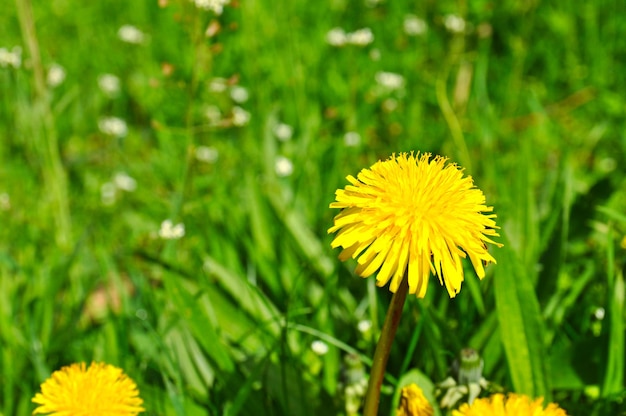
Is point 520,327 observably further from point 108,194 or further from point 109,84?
point 109,84

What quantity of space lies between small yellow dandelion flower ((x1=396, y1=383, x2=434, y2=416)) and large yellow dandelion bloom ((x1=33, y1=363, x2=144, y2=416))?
479 mm

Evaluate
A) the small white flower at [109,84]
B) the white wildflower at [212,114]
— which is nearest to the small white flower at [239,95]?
the white wildflower at [212,114]

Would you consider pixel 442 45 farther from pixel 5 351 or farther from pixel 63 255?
pixel 5 351

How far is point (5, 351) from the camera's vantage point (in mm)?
1976

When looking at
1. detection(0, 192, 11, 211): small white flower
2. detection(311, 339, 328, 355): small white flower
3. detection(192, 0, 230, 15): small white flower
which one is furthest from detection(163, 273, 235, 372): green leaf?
detection(0, 192, 11, 211): small white flower

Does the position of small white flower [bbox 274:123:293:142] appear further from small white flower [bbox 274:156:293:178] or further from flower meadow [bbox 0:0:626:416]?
small white flower [bbox 274:156:293:178]

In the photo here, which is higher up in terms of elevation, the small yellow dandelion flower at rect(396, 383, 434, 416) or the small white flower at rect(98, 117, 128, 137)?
the small white flower at rect(98, 117, 128, 137)

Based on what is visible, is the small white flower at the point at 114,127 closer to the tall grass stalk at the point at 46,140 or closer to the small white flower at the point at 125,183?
the small white flower at the point at 125,183

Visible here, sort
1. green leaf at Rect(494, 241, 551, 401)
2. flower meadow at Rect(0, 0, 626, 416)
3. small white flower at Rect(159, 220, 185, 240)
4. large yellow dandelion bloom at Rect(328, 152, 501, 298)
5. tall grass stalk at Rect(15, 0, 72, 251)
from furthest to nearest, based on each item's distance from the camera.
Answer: tall grass stalk at Rect(15, 0, 72, 251) → small white flower at Rect(159, 220, 185, 240) → green leaf at Rect(494, 241, 551, 401) → flower meadow at Rect(0, 0, 626, 416) → large yellow dandelion bloom at Rect(328, 152, 501, 298)

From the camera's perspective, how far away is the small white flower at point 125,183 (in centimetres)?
295

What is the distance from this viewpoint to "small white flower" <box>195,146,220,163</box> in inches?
119

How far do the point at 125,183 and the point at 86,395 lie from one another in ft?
5.79

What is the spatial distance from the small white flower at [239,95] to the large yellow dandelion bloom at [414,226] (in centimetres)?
225

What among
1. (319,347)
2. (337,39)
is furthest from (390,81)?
(319,347)
